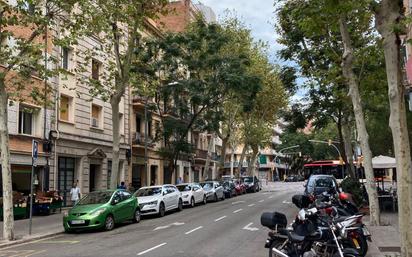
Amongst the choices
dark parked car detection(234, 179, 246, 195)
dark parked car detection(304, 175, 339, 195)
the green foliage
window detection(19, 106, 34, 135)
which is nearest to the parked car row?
the green foliage

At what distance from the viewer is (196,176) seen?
63.8 m

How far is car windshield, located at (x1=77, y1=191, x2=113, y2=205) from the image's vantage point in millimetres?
19752

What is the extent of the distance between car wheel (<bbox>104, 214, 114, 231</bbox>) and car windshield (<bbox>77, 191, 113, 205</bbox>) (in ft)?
2.20

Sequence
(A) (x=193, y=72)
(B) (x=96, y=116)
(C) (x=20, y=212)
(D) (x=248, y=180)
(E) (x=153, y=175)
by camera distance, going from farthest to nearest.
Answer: (D) (x=248, y=180), (E) (x=153, y=175), (A) (x=193, y=72), (B) (x=96, y=116), (C) (x=20, y=212)

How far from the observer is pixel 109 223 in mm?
19156

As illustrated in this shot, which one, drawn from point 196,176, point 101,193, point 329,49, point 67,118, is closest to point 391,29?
point 329,49

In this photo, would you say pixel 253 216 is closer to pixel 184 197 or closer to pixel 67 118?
pixel 184 197

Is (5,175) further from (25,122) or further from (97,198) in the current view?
(25,122)

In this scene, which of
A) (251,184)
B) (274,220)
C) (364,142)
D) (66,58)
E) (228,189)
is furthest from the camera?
(251,184)

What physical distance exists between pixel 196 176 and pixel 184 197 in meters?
33.2

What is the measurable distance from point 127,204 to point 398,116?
13687 mm

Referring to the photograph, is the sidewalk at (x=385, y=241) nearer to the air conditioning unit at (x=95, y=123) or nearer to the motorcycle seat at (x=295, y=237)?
the motorcycle seat at (x=295, y=237)

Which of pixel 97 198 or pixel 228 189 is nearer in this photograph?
pixel 97 198

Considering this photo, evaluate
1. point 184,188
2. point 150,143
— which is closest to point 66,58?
point 184,188
